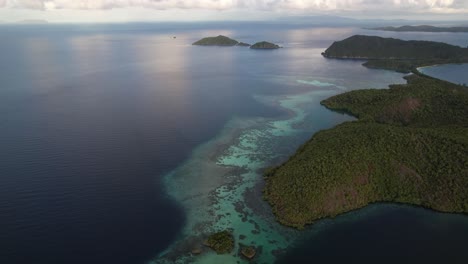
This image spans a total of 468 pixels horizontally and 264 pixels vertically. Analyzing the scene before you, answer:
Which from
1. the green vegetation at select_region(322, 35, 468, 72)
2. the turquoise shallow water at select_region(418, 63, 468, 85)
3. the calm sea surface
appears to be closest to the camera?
the calm sea surface

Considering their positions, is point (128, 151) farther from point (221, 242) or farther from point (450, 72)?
point (450, 72)

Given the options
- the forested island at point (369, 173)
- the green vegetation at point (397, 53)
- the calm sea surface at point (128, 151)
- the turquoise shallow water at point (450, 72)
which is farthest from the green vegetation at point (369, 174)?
the green vegetation at point (397, 53)

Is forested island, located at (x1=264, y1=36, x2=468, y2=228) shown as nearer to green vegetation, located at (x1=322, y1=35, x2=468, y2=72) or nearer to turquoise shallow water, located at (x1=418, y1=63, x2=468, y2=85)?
turquoise shallow water, located at (x1=418, y1=63, x2=468, y2=85)

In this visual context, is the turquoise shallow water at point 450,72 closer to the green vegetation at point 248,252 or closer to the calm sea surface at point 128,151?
the calm sea surface at point 128,151

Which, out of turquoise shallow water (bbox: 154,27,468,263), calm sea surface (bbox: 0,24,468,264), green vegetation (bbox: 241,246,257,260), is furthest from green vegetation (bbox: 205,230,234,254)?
calm sea surface (bbox: 0,24,468,264)

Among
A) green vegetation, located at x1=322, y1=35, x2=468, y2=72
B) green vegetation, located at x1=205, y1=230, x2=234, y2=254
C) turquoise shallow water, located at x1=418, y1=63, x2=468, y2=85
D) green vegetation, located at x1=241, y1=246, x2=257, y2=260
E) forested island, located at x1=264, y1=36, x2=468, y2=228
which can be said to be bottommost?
green vegetation, located at x1=241, y1=246, x2=257, y2=260

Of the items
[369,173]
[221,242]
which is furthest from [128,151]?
[369,173]
